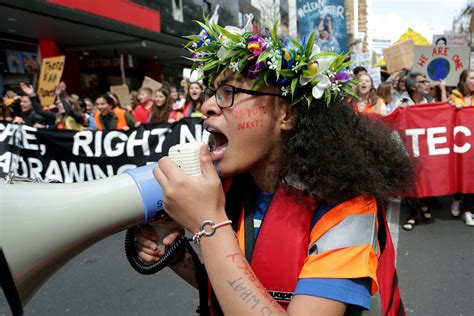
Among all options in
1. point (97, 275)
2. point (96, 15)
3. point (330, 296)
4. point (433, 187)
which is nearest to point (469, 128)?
point (433, 187)

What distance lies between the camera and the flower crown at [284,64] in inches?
47.7

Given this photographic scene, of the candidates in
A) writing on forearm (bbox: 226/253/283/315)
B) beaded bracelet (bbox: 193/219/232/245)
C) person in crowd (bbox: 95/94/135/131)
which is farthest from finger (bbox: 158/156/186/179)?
person in crowd (bbox: 95/94/135/131)

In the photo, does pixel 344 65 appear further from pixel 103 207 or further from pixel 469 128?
pixel 469 128

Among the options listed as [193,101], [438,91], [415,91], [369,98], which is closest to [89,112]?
[193,101]

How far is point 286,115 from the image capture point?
128 cm

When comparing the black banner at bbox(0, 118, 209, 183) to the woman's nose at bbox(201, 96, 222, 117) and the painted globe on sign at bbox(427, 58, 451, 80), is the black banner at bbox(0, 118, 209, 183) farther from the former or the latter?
the painted globe on sign at bbox(427, 58, 451, 80)

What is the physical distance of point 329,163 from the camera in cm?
117

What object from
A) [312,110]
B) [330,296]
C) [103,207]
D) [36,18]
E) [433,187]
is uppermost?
[36,18]

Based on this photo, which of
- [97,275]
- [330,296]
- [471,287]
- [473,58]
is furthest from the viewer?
[473,58]

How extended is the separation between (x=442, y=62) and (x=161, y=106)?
4.92 metres

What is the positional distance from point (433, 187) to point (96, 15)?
11154 mm

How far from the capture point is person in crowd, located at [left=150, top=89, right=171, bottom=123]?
6914mm

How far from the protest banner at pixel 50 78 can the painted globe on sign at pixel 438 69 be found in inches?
258

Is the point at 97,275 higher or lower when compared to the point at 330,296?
lower
